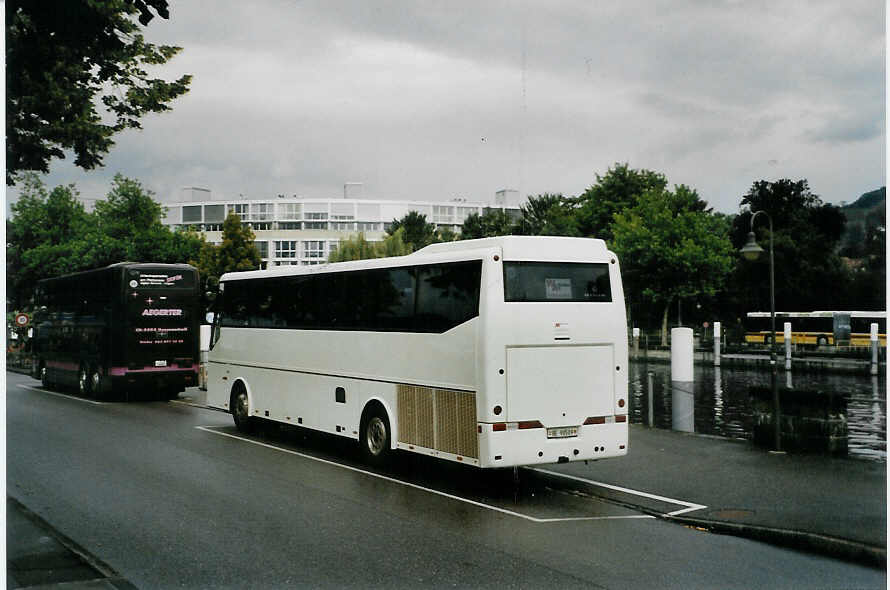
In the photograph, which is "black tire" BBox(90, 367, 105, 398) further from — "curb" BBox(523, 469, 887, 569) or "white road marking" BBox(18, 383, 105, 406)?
"curb" BBox(523, 469, 887, 569)

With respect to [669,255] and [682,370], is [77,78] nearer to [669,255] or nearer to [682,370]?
[682,370]

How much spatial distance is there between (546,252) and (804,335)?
167 feet

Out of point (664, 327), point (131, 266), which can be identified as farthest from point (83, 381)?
point (664, 327)

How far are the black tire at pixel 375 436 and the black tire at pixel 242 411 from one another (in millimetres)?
4475

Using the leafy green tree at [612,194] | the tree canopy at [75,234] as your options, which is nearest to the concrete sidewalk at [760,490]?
the tree canopy at [75,234]

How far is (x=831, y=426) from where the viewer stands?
13406mm

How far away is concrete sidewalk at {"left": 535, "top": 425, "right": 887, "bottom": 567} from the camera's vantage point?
847 cm

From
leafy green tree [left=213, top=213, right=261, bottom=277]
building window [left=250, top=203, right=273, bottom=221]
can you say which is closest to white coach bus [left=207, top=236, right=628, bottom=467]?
leafy green tree [left=213, top=213, right=261, bottom=277]

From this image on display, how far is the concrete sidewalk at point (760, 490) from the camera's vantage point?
27.8 ft

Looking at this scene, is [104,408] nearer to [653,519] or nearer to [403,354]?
[403,354]

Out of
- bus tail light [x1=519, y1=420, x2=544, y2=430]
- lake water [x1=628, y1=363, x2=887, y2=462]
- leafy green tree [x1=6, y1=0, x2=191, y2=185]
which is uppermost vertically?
leafy green tree [x1=6, y1=0, x2=191, y2=185]

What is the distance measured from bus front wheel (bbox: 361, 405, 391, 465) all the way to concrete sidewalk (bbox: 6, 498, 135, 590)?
5.14 metres

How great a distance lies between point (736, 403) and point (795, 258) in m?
37.9

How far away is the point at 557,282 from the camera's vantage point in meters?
11.3
